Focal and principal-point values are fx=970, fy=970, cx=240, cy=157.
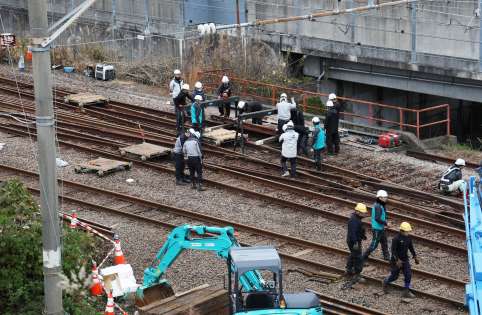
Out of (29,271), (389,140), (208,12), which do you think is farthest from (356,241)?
(208,12)

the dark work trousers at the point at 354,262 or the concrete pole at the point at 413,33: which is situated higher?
the concrete pole at the point at 413,33

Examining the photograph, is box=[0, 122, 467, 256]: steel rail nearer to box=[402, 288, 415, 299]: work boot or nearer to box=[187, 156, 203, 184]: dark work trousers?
box=[187, 156, 203, 184]: dark work trousers

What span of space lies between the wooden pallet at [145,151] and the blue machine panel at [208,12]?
11889mm

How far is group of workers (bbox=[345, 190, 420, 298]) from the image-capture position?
610 inches

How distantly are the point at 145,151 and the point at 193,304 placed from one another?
34.4ft

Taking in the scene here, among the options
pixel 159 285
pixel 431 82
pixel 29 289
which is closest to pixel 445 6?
pixel 431 82

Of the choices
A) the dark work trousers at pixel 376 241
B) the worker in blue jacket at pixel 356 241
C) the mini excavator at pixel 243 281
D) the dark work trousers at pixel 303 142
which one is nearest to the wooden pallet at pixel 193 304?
the mini excavator at pixel 243 281

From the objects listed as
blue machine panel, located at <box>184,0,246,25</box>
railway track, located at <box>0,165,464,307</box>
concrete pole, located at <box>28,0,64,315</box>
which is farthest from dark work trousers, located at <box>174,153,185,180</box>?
blue machine panel, located at <box>184,0,246,25</box>

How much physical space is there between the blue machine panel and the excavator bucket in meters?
21.5

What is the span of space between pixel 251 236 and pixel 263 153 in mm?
→ 6363

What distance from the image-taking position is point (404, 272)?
15.6 metres

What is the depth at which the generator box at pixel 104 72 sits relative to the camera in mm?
33250

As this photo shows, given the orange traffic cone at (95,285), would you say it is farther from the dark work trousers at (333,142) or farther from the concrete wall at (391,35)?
the concrete wall at (391,35)

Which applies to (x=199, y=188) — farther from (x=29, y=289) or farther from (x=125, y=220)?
(x=29, y=289)
